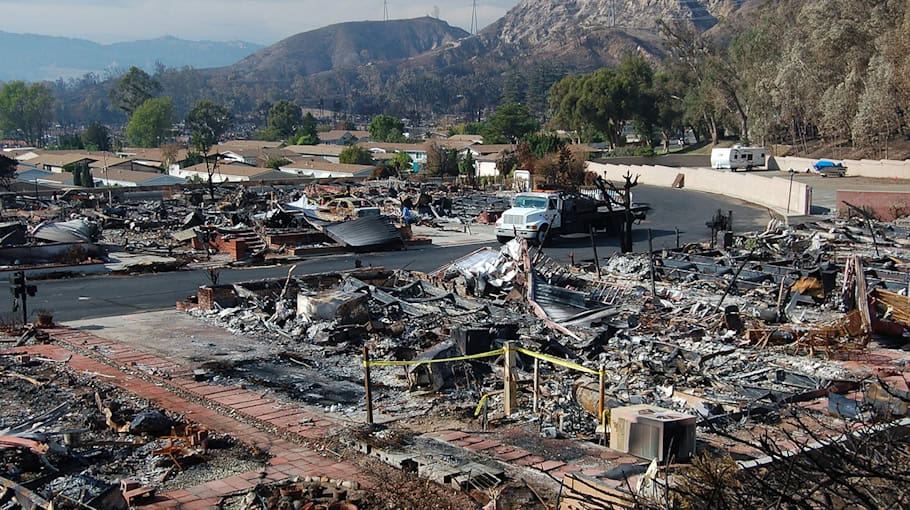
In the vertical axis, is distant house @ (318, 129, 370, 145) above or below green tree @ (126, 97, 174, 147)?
below

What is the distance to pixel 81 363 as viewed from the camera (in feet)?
46.5

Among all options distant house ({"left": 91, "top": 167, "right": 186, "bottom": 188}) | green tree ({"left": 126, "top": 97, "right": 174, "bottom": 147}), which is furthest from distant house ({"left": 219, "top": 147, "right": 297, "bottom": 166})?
green tree ({"left": 126, "top": 97, "right": 174, "bottom": 147})

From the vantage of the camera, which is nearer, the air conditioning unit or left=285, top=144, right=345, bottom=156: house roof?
the air conditioning unit

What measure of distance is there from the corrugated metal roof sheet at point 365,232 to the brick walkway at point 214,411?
13.5 meters

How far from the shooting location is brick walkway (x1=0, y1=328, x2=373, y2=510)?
29.0 feet

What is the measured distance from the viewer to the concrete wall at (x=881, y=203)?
3250 cm

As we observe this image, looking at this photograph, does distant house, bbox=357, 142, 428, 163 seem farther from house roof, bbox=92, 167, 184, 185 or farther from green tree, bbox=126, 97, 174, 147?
green tree, bbox=126, 97, 174, 147

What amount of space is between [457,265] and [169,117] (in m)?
155

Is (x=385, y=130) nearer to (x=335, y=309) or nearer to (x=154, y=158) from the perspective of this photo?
(x=154, y=158)

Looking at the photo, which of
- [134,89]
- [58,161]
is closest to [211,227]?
[58,161]

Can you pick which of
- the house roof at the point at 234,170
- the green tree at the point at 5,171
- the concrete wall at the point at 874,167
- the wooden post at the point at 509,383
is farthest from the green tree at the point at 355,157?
the wooden post at the point at 509,383

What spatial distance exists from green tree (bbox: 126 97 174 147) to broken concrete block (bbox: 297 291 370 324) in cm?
15183

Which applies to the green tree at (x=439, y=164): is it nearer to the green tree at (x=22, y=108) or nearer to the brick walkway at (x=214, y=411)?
the brick walkway at (x=214, y=411)

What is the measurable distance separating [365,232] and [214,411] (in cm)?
1829
